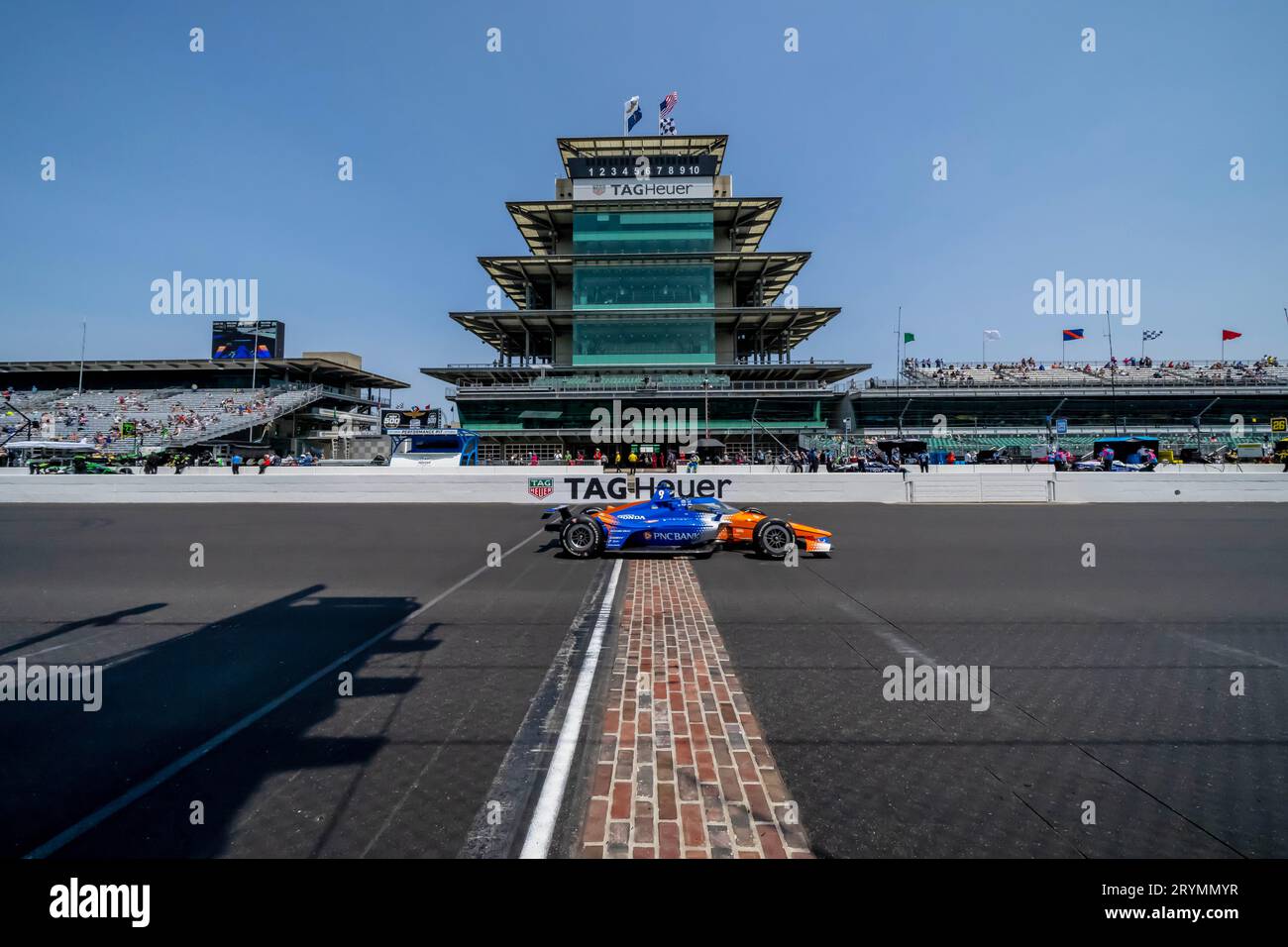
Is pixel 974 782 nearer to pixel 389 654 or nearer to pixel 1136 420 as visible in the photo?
pixel 389 654

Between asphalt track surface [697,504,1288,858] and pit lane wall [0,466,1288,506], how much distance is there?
1100cm

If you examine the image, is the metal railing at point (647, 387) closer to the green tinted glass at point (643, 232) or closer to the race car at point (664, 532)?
the green tinted glass at point (643, 232)

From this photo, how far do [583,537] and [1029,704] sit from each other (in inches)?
268

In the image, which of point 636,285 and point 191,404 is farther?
point 191,404

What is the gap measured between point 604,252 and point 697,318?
34.9ft

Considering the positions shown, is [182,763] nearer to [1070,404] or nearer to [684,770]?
[684,770]

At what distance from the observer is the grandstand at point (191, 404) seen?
1704 inches

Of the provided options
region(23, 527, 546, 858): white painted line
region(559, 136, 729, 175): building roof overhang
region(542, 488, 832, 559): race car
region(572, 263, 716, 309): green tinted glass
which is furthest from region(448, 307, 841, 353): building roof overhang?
region(23, 527, 546, 858): white painted line

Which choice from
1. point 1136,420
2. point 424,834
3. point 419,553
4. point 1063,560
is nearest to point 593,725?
point 424,834

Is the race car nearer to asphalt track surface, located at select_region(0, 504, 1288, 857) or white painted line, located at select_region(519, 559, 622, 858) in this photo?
asphalt track surface, located at select_region(0, 504, 1288, 857)

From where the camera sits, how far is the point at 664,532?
927cm

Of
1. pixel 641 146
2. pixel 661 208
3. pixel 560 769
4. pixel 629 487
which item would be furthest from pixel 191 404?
pixel 560 769

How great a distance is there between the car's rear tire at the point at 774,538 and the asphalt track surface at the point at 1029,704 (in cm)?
71

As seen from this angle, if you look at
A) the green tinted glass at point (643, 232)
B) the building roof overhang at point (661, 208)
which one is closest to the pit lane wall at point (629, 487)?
the green tinted glass at point (643, 232)
